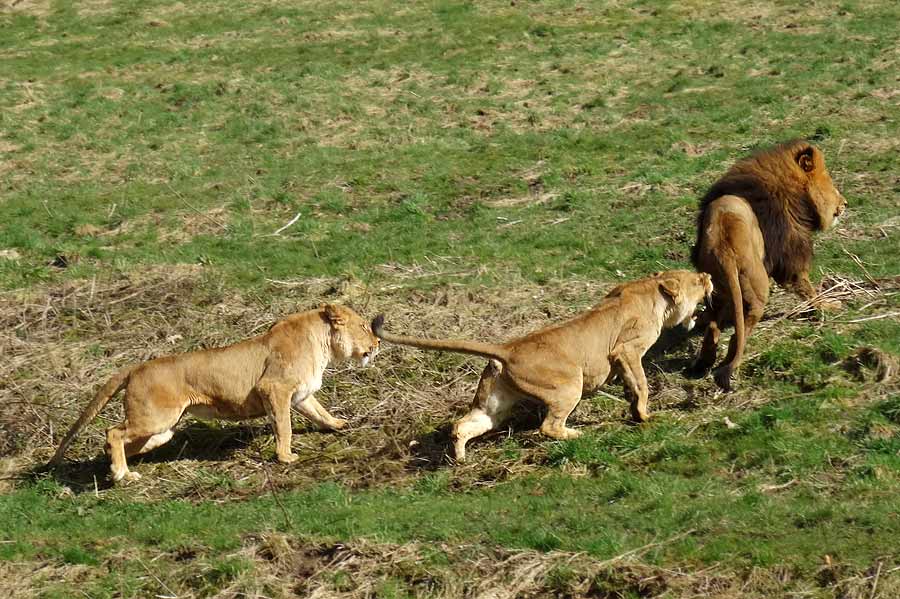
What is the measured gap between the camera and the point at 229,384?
941 centimetres

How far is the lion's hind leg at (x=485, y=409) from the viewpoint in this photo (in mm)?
9094

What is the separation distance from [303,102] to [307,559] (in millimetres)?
12212

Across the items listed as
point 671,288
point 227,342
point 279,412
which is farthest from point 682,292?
point 227,342

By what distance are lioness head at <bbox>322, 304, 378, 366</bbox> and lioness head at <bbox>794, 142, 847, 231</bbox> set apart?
12.3 feet

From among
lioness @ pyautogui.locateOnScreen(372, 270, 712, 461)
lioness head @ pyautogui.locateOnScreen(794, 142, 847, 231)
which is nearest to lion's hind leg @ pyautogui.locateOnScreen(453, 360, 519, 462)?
lioness @ pyautogui.locateOnScreen(372, 270, 712, 461)

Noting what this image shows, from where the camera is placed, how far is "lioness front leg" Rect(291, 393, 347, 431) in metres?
9.85

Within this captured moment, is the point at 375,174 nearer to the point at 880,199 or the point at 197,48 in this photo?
the point at 880,199

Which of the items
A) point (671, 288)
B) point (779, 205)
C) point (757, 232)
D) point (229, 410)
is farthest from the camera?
point (779, 205)

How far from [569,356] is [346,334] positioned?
5.30 ft

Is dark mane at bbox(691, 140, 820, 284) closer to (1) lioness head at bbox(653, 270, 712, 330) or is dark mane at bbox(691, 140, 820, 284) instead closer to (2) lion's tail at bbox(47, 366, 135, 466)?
(1) lioness head at bbox(653, 270, 712, 330)

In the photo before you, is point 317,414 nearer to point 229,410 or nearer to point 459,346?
point 229,410

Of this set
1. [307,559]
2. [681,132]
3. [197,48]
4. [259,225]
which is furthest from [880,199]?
[197,48]

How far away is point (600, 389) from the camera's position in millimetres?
10125

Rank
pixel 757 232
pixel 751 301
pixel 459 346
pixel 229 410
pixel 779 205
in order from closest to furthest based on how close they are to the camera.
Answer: pixel 459 346 < pixel 229 410 < pixel 751 301 < pixel 757 232 < pixel 779 205
